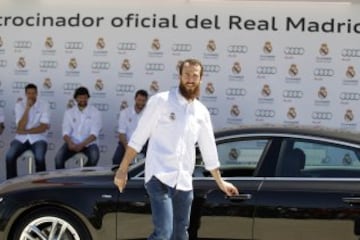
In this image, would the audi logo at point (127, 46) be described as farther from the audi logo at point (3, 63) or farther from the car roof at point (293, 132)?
the car roof at point (293, 132)

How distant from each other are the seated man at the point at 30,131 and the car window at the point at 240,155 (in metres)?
5.08

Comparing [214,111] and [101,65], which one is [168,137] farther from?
[101,65]

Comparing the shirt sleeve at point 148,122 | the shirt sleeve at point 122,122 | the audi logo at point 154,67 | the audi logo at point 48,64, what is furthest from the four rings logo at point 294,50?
the shirt sleeve at point 148,122

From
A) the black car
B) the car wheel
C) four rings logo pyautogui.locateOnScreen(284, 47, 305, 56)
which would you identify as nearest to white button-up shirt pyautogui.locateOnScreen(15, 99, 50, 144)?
four rings logo pyautogui.locateOnScreen(284, 47, 305, 56)

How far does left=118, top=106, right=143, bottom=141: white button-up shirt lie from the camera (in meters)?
10.3

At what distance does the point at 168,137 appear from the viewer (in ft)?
16.3

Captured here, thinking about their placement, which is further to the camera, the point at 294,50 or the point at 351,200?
the point at 294,50

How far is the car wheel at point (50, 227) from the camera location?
5.72 metres

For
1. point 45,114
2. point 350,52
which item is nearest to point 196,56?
point 350,52

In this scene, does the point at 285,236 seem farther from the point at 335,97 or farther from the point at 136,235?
the point at 335,97

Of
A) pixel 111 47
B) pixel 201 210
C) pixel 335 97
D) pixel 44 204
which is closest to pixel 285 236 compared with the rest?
pixel 201 210

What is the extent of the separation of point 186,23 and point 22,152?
329 centimetres

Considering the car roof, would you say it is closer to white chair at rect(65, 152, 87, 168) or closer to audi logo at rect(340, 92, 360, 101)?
white chair at rect(65, 152, 87, 168)

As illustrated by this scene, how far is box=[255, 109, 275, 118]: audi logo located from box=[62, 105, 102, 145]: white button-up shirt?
2514 mm
